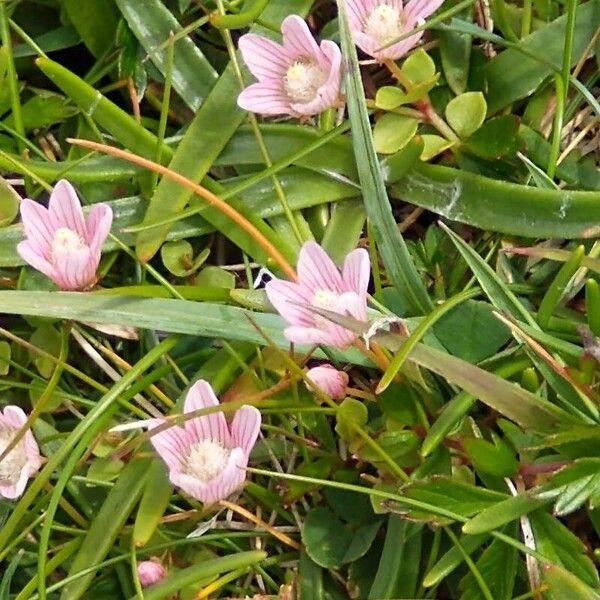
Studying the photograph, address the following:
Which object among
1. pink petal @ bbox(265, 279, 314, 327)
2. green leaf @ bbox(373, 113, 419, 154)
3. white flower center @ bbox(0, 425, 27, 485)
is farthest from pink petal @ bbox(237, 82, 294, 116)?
white flower center @ bbox(0, 425, 27, 485)

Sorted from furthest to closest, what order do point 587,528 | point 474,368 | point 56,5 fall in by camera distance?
point 56,5 < point 587,528 < point 474,368

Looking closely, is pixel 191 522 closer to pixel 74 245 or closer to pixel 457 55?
pixel 74 245

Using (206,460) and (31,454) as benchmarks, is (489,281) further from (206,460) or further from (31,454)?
(31,454)

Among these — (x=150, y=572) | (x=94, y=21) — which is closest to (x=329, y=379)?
(x=150, y=572)

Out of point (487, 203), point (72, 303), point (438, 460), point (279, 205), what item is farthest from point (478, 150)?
point (72, 303)

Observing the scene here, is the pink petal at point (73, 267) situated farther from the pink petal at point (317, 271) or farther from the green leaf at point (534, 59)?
the green leaf at point (534, 59)

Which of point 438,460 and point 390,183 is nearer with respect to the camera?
point 438,460
